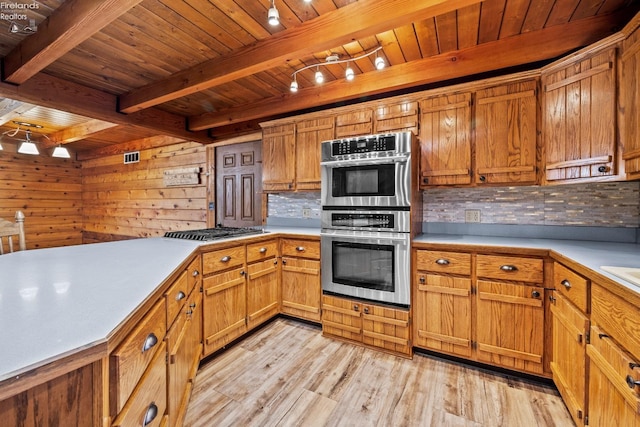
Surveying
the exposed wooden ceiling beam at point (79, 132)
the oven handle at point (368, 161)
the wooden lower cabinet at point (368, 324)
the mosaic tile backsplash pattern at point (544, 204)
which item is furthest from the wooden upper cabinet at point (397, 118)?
the exposed wooden ceiling beam at point (79, 132)

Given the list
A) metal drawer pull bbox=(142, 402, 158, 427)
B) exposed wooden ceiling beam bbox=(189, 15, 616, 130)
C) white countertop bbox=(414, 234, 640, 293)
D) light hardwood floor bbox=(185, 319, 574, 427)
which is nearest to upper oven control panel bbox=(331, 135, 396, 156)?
exposed wooden ceiling beam bbox=(189, 15, 616, 130)

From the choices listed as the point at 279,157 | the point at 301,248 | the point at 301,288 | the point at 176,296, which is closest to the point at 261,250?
the point at 301,248

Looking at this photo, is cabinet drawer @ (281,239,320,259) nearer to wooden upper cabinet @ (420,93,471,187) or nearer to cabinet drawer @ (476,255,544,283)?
wooden upper cabinet @ (420,93,471,187)

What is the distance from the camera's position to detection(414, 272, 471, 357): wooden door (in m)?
2.02

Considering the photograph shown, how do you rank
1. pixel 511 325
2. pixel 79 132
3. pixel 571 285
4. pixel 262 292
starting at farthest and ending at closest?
→ pixel 79 132
pixel 262 292
pixel 511 325
pixel 571 285

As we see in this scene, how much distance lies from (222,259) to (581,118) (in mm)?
2683

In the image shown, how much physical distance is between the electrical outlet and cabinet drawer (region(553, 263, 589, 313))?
2.61 feet

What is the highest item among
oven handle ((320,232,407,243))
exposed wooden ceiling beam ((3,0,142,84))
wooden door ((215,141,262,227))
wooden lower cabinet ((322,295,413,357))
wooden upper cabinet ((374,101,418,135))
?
exposed wooden ceiling beam ((3,0,142,84))

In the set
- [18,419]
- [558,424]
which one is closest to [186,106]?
[18,419]

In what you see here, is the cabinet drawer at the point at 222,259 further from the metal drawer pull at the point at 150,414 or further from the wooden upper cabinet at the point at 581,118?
the wooden upper cabinet at the point at 581,118

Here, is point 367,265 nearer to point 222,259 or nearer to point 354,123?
point 222,259

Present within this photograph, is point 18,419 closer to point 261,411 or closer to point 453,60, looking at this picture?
point 261,411

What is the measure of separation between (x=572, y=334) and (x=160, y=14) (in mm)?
3054

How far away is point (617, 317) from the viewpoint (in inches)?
43.3
